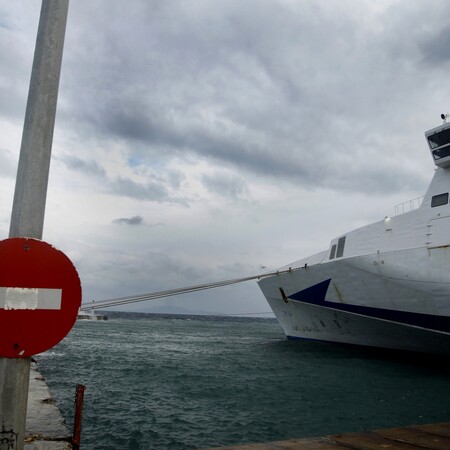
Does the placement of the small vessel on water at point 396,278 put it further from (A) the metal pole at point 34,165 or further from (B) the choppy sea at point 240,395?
(A) the metal pole at point 34,165

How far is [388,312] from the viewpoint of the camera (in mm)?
19938

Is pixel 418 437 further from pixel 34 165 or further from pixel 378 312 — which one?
pixel 378 312

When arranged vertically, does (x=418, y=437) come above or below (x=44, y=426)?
above

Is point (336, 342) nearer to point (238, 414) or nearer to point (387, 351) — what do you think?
point (387, 351)

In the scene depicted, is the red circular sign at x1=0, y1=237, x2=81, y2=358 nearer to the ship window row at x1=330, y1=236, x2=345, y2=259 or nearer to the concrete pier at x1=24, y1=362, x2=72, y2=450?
the concrete pier at x1=24, y1=362, x2=72, y2=450

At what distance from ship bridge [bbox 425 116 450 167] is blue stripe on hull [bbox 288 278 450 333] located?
754 centimetres

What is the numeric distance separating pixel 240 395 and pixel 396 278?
30.6 ft

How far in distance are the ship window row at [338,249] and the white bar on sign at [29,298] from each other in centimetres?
2195

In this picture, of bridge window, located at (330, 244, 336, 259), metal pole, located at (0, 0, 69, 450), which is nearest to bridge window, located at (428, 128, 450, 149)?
bridge window, located at (330, 244, 336, 259)

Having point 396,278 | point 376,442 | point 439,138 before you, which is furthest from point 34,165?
point 439,138

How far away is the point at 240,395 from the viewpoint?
13992 mm

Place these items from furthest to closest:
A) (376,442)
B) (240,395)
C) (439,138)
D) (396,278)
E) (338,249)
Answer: (338,249)
(439,138)
(396,278)
(240,395)
(376,442)

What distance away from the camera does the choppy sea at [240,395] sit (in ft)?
32.2

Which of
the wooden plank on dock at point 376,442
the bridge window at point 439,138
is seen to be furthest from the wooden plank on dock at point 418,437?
the bridge window at point 439,138
